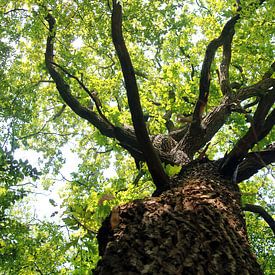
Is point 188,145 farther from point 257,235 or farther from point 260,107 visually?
point 257,235

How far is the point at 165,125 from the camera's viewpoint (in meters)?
10.2

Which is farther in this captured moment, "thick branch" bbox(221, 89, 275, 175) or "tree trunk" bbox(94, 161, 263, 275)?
"thick branch" bbox(221, 89, 275, 175)

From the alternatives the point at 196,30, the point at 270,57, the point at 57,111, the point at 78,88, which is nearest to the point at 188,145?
the point at 270,57

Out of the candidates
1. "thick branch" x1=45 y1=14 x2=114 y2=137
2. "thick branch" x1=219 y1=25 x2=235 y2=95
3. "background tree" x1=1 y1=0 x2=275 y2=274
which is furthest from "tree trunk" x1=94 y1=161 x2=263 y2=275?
"thick branch" x1=219 y1=25 x2=235 y2=95

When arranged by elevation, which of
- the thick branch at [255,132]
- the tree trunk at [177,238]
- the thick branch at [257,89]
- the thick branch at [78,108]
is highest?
the thick branch at [78,108]

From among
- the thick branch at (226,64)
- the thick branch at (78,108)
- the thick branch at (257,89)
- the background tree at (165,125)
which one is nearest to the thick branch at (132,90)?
the background tree at (165,125)

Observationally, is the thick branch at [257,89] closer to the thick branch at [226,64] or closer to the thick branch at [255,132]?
the thick branch at [226,64]

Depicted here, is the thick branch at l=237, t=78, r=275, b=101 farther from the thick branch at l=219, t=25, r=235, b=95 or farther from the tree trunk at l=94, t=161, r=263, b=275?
the tree trunk at l=94, t=161, r=263, b=275

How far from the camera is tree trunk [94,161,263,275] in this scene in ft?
6.36

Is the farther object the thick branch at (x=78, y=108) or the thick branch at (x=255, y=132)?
the thick branch at (x=78, y=108)

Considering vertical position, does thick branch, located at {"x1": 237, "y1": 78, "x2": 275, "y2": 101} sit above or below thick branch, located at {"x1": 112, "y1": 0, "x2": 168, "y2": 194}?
above

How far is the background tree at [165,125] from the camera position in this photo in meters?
2.29

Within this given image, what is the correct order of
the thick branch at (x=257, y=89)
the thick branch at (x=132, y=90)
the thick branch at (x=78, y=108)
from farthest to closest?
1. the thick branch at (x=78, y=108)
2. the thick branch at (x=257, y=89)
3. the thick branch at (x=132, y=90)

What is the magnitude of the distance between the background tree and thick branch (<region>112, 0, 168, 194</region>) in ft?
0.03
